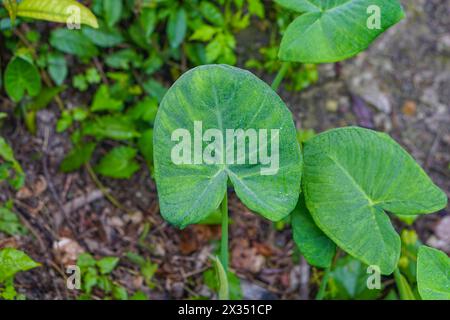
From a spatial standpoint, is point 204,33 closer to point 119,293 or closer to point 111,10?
point 111,10

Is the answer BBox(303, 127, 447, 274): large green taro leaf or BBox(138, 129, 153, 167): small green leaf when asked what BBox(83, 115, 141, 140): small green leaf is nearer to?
BBox(138, 129, 153, 167): small green leaf

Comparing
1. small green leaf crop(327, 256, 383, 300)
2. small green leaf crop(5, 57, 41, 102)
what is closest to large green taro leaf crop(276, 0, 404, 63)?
small green leaf crop(327, 256, 383, 300)

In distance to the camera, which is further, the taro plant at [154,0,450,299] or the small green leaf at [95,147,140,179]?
the small green leaf at [95,147,140,179]

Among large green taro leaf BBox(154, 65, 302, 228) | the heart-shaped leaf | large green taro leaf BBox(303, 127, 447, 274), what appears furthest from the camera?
the heart-shaped leaf

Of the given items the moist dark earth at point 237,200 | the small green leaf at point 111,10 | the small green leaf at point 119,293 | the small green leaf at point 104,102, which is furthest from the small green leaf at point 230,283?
the small green leaf at point 111,10

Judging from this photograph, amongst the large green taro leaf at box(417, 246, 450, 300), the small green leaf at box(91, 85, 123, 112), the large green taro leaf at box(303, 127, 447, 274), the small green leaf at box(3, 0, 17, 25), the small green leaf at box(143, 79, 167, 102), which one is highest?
the small green leaf at box(3, 0, 17, 25)

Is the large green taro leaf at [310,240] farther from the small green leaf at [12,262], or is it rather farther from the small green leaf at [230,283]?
the small green leaf at [12,262]

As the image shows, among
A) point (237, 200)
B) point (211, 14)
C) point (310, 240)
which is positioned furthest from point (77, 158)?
point (310, 240)
